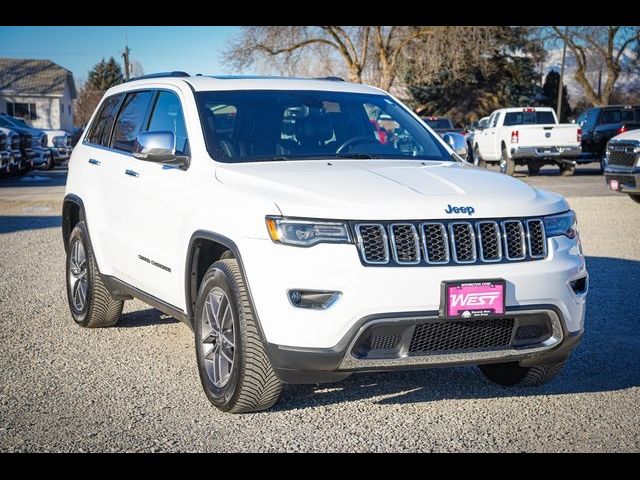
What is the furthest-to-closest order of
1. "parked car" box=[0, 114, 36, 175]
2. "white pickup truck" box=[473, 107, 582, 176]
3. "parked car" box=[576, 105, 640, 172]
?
"parked car" box=[576, 105, 640, 172] < "parked car" box=[0, 114, 36, 175] < "white pickup truck" box=[473, 107, 582, 176]

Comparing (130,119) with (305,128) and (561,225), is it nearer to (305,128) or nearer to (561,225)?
(305,128)

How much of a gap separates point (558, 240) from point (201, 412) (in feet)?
7.17

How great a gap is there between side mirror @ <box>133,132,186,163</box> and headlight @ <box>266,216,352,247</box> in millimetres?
1309

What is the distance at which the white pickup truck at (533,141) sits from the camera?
82.7 ft

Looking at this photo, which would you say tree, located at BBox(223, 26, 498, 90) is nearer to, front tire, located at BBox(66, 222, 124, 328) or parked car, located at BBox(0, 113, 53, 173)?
parked car, located at BBox(0, 113, 53, 173)

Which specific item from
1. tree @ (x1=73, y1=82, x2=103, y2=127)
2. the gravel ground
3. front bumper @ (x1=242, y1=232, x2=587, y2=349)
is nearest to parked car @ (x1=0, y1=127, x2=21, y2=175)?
the gravel ground

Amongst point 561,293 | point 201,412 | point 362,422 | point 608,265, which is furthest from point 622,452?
point 608,265

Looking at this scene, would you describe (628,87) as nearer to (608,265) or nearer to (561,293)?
(608,265)

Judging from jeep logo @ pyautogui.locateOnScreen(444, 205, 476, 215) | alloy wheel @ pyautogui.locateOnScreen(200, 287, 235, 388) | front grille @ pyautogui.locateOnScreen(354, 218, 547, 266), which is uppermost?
jeep logo @ pyautogui.locateOnScreen(444, 205, 476, 215)

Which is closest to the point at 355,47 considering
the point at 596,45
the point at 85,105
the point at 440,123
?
the point at 440,123

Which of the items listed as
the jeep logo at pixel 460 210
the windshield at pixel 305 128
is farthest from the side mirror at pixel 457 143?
the jeep logo at pixel 460 210

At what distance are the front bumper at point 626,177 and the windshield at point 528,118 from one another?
32.9 feet

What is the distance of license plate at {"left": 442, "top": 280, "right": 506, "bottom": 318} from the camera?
15.2ft

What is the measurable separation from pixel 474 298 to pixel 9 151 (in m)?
21.2
